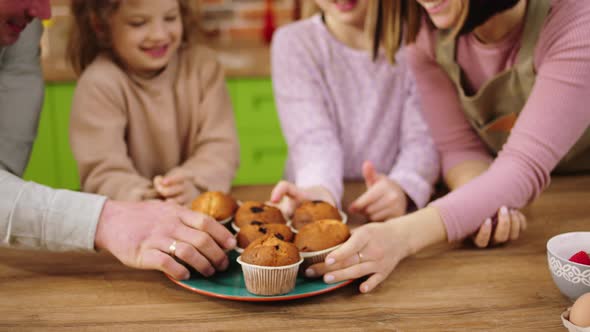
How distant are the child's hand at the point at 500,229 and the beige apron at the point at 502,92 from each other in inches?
12.7

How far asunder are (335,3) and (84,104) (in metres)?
0.71

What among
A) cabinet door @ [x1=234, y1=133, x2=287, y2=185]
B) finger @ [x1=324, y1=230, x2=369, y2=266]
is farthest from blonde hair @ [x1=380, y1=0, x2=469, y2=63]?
cabinet door @ [x1=234, y1=133, x2=287, y2=185]

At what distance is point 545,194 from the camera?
152cm

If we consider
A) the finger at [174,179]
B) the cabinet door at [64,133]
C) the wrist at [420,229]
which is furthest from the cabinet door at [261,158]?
the wrist at [420,229]

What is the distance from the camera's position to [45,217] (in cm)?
108

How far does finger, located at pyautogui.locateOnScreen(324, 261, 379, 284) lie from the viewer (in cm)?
101

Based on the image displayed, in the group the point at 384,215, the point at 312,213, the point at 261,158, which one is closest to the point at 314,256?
the point at 312,213

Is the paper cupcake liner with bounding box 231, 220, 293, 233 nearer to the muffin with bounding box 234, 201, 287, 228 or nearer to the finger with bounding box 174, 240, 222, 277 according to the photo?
the muffin with bounding box 234, 201, 287, 228

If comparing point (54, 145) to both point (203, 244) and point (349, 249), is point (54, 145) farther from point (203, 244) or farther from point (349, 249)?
point (349, 249)

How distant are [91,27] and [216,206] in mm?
729

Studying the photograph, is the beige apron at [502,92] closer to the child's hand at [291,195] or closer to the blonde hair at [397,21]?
the blonde hair at [397,21]

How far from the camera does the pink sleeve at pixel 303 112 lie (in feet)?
5.25

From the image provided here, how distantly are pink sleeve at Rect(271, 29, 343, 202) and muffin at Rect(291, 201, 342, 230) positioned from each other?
0.32m

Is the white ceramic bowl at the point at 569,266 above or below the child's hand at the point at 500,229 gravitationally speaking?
above
